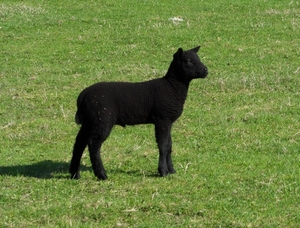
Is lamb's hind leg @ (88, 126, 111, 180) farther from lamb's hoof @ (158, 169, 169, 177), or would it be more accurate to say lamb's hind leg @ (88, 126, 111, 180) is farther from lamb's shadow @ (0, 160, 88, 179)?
lamb's hoof @ (158, 169, 169, 177)

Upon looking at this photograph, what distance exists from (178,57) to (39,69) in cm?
817

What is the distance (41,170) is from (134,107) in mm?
1904

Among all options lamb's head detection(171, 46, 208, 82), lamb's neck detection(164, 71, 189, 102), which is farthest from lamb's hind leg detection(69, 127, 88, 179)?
lamb's head detection(171, 46, 208, 82)

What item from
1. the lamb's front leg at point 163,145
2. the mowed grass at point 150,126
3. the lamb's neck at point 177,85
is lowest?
the mowed grass at point 150,126

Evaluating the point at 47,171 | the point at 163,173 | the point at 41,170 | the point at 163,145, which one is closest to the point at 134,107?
the point at 163,145

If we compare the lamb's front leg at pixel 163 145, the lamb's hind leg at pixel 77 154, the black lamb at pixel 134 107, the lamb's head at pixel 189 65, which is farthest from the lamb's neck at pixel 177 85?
the lamb's hind leg at pixel 77 154

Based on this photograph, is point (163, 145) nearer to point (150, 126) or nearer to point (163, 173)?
point (163, 173)

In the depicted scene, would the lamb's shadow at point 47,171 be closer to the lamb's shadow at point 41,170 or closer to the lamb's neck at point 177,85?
the lamb's shadow at point 41,170

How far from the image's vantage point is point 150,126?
14.6m

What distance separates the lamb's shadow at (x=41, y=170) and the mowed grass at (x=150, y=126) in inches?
1.2

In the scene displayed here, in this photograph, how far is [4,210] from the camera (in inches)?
385

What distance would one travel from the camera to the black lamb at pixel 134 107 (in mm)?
11125

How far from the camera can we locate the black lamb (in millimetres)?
11125

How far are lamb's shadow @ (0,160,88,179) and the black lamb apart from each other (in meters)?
0.45
